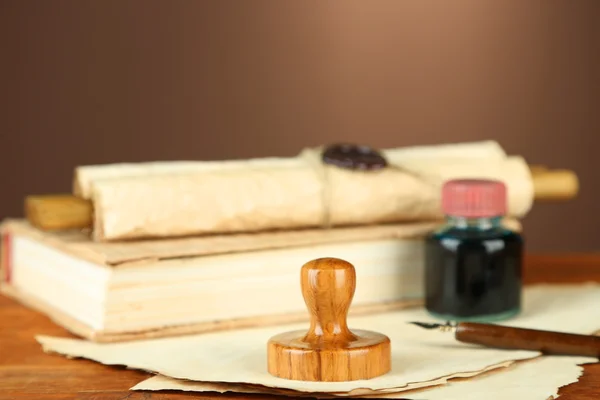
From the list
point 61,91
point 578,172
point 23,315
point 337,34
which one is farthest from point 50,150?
point 578,172

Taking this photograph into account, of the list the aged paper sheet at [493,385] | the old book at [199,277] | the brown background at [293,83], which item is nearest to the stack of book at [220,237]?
the old book at [199,277]

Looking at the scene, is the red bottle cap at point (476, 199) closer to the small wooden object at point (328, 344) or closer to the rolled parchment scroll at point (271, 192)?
the rolled parchment scroll at point (271, 192)

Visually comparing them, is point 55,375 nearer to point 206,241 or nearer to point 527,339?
point 206,241

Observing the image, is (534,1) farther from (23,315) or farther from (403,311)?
(23,315)

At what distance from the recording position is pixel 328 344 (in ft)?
2.53

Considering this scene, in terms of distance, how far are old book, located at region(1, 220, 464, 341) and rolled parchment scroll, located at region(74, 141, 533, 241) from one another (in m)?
0.01

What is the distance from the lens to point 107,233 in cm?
95

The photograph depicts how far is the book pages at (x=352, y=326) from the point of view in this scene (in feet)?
2.51

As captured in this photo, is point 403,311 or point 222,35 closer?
point 403,311

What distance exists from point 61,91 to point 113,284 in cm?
82

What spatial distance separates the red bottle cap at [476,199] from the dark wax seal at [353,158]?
0.33 feet

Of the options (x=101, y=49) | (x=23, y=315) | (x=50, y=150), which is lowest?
(x=23, y=315)

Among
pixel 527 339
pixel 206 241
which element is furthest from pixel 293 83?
pixel 527 339

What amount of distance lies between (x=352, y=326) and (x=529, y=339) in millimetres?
172
